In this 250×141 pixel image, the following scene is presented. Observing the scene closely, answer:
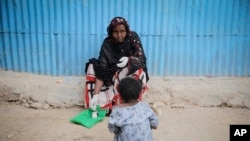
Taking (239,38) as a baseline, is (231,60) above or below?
below

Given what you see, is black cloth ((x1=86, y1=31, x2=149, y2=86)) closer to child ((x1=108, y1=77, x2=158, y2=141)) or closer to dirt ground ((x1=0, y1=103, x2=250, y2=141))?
dirt ground ((x1=0, y1=103, x2=250, y2=141))

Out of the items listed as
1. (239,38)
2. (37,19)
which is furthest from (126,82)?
(239,38)

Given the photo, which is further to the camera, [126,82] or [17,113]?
[17,113]

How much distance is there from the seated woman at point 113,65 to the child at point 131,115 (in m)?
1.42

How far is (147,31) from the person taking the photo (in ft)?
15.0

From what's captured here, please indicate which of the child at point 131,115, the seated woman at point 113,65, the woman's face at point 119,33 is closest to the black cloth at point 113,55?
the seated woman at point 113,65

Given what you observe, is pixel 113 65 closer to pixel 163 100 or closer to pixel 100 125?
pixel 100 125

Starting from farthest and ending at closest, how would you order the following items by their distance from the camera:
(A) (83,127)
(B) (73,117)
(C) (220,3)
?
(C) (220,3), (B) (73,117), (A) (83,127)

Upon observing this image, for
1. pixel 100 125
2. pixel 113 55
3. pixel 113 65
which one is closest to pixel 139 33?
pixel 113 55

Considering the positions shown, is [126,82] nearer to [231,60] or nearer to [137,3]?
[137,3]

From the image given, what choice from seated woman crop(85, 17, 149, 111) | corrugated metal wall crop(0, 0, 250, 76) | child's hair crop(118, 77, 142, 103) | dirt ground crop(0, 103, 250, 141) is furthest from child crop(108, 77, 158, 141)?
corrugated metal wall crop(0, 0, 250, 76)

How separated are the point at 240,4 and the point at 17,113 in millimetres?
3444

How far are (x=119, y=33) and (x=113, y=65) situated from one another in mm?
454

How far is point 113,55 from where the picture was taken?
169 inches
